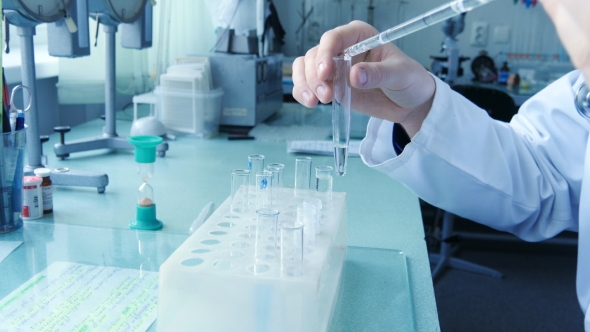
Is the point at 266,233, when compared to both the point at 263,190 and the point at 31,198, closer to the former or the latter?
the point at 263,190

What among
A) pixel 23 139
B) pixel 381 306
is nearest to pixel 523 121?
pixel 381 306

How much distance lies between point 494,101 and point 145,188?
1.97 meters

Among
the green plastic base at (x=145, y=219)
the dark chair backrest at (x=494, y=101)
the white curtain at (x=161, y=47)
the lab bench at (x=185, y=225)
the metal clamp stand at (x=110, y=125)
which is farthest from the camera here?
the dark chair backrest at (x=494, y=101)

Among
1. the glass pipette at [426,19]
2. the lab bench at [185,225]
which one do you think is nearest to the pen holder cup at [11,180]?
the lab bench at [185,225]

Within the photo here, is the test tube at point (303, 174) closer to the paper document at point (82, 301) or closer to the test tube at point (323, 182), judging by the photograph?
the test tube at point (323, 182)

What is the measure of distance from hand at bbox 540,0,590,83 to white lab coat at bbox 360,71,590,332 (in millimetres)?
509

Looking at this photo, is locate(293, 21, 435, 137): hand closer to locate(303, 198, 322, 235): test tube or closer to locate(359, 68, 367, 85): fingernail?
locate(359, 68, 367, 85): fingernail

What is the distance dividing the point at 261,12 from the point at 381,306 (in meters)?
1.67

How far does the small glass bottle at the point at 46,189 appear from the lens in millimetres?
1129

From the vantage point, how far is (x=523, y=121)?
1.24 metres

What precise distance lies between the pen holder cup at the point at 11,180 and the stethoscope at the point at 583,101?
106 centimetres

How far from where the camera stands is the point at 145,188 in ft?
Answer: 3.58

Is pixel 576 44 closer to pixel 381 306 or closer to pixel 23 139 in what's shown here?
pixel 381 306

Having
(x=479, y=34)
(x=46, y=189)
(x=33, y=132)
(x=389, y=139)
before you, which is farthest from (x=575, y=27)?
(x=479, y=34)
